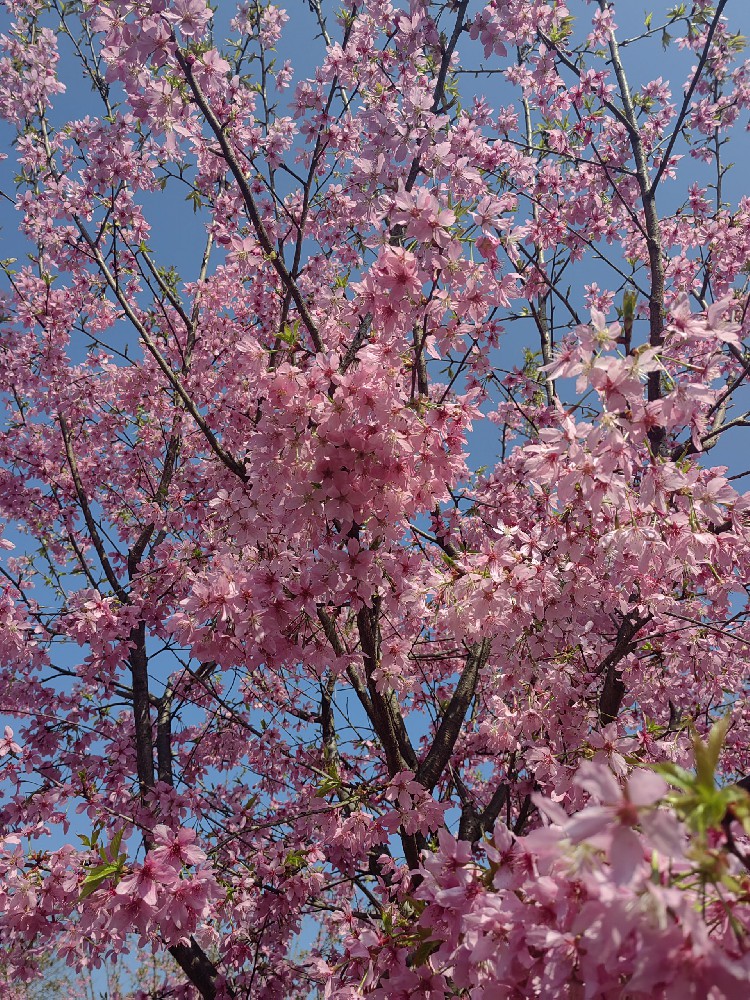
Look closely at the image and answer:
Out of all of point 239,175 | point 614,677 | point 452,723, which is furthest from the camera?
point 452,723

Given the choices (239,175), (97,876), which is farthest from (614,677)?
(239,175)

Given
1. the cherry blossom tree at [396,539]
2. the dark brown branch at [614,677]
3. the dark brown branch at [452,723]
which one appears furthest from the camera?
the dark brown branch at [452,723]

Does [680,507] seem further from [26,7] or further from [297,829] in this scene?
[26,7]

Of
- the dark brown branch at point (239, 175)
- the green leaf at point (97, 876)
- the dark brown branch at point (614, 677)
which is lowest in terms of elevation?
the green leaf at point (97, 876)

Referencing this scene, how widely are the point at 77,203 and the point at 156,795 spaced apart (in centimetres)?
618

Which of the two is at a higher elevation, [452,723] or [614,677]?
[452,723]

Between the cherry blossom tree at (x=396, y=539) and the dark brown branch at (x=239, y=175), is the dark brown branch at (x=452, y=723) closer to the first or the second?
the cherry blossom tree at (x=396, y=539)

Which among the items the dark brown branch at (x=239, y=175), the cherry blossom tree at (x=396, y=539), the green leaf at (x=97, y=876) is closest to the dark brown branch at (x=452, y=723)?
the cherry blossom tree at (x=396, y=539)

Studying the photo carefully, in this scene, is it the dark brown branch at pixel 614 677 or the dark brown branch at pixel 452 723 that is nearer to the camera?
the dark brown branch at pixel 614 677

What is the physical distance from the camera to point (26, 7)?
746 centimetres

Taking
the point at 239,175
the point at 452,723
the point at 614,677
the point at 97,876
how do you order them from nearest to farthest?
the point at 97,876 < the point at 239,175 < the point at 614,677 < the point at 452,723

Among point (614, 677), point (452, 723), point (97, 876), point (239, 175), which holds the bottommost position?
point (97, 876)

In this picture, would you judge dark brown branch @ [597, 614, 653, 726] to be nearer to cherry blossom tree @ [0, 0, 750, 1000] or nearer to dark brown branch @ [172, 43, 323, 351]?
cherry blossom tree @ [0, 0, 750, 1000]

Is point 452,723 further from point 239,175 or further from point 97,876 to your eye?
point 239,175
